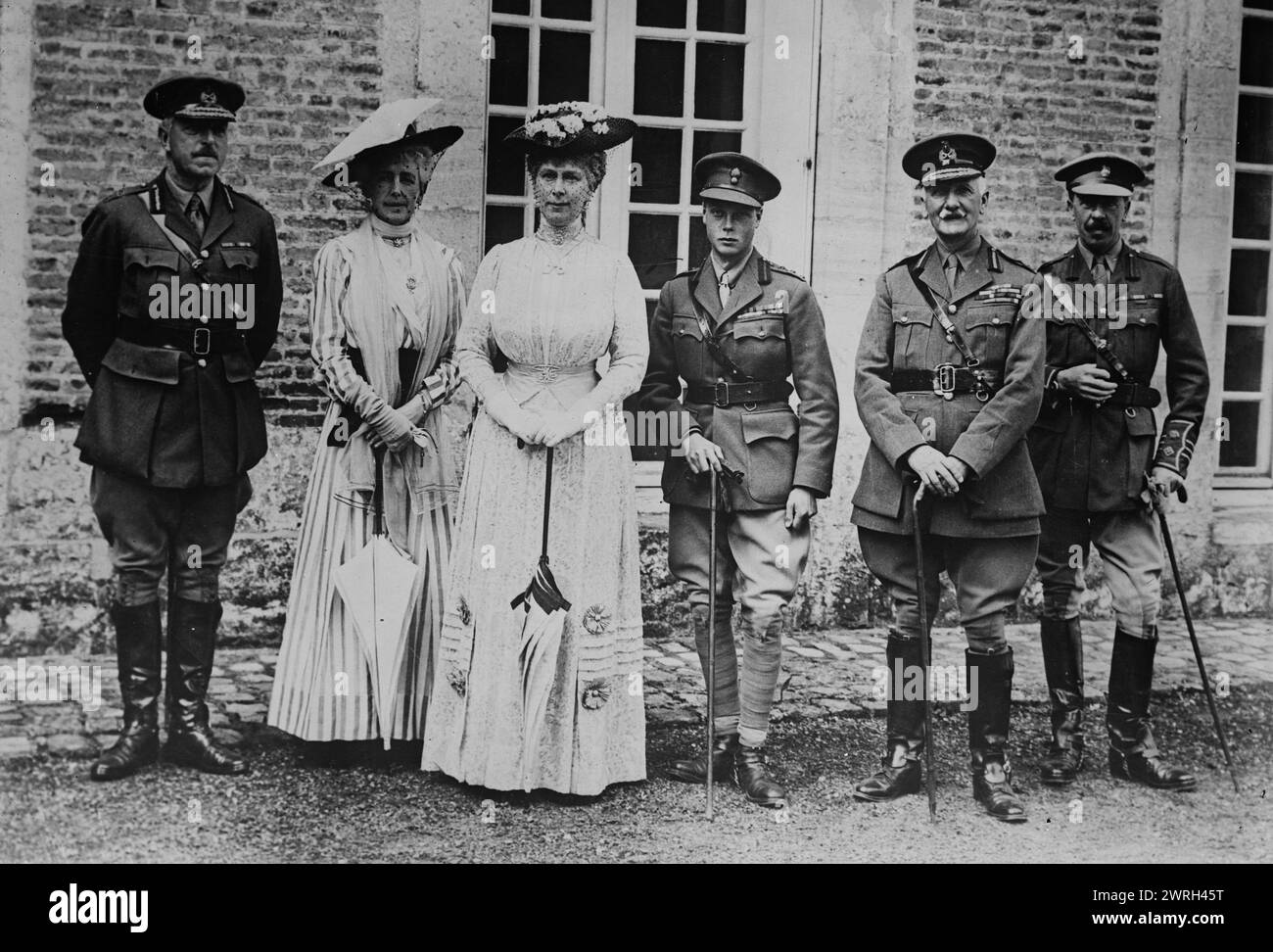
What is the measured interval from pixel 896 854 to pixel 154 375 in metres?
3.16

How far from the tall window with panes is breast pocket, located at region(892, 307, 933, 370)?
8.18ft

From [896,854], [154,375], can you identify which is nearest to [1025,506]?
[896,854]

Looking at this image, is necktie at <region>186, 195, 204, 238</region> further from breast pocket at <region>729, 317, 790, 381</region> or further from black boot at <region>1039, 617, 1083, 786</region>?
black boot at <region>1039, 617, 1083, 786</region>

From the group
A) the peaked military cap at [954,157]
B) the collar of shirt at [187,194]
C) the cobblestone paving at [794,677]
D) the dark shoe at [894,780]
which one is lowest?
the dark shoe at [894,780]

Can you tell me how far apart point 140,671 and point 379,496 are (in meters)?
1.06

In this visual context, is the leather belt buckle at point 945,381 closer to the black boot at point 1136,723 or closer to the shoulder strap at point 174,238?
the black boot at point 1136,723

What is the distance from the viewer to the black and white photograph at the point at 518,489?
15.1 feet

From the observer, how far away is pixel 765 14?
5.77 metres

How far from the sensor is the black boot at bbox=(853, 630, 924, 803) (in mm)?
4789

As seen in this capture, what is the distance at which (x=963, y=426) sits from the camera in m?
4.70

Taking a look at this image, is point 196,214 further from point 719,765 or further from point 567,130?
point 719,765

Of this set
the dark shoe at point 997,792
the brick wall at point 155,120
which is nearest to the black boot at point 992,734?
the dark shoe at point 997,792

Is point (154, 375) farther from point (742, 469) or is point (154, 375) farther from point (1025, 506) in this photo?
point (1025, 506)

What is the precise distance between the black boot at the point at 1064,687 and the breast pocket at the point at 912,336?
1246mm
